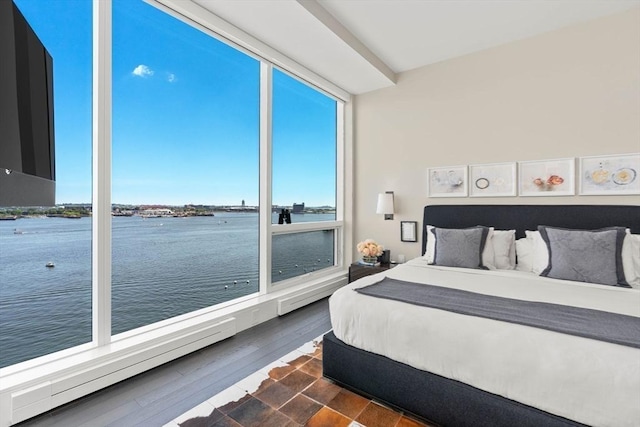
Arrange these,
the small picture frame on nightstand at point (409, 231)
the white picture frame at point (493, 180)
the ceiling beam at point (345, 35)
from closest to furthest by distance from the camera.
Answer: the ceiling beam at point (345, 35) < the white picture frame at point (493, 180) < the small picture frame on nightstand at point (409, 231)

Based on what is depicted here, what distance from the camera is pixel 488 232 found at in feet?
10.5

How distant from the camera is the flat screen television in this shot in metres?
→ 0.99

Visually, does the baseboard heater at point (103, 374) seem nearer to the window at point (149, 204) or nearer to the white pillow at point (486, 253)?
the window at point (149, 204)

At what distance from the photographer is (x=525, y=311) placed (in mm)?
1768

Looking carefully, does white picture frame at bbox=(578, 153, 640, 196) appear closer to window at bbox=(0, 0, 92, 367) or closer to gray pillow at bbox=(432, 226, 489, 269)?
gray pillow at bbox=(432, 226, 489, 269)

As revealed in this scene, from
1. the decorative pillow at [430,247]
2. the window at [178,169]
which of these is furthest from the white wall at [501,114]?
the window at [178,169]

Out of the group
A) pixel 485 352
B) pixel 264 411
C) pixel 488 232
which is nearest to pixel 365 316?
pixel 485 352

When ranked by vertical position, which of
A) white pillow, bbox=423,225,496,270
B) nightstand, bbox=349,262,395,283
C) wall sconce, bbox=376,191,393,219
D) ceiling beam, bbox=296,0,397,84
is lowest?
nightstand, bbox=349,262,395,283

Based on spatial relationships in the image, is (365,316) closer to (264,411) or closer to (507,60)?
(264,411)

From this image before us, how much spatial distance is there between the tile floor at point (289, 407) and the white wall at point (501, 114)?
8.42 ft

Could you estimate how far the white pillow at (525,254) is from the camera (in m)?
3.01

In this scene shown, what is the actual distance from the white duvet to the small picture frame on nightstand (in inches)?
70.9

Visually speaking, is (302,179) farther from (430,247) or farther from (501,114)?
(501,114)

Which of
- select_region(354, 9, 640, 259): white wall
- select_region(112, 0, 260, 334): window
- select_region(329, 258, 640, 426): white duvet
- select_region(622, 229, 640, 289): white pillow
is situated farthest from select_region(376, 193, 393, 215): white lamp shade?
select_region(622, 229, 640, 289): white pillow
